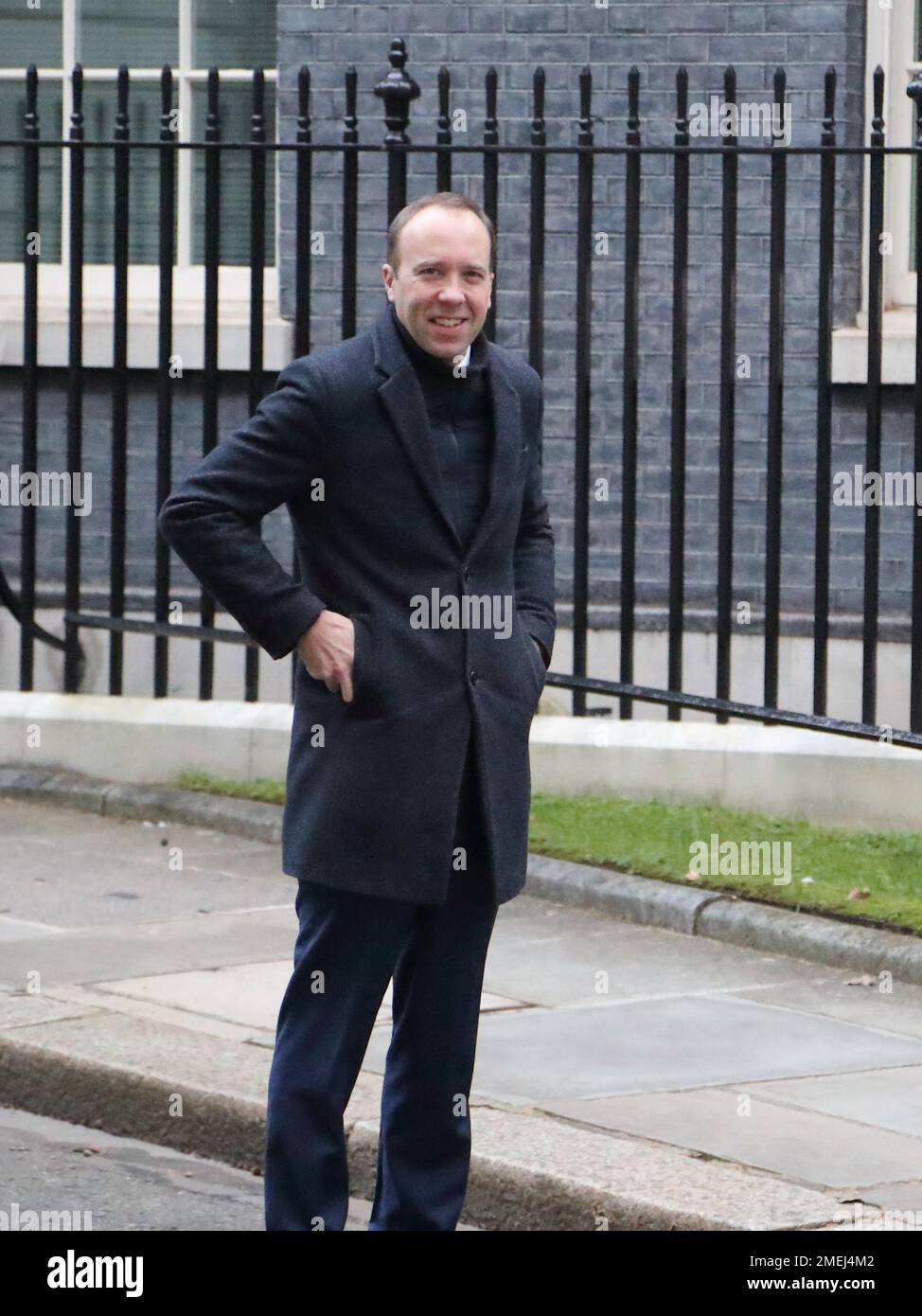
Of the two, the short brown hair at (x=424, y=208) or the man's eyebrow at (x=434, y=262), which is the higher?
the short brown hair at (x=424, y=208)

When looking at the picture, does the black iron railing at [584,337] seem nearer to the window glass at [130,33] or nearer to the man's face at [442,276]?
the window glass at [130,33]

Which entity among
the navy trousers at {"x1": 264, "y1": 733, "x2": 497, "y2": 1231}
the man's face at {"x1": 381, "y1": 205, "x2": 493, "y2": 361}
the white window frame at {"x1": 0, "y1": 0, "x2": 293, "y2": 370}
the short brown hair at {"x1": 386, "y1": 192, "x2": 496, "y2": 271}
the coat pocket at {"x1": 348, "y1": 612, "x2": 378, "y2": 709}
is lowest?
the navy trousers at {"x1": 264, "y1": 733, "x2": 497, "y2": 1231}

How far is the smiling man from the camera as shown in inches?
169

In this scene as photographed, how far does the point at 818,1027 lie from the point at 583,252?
3203 mm

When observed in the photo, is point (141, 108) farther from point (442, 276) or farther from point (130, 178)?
point (442, 276)

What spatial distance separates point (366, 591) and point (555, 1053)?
6.11 ft

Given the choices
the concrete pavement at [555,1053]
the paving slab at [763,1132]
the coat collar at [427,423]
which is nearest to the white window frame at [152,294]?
the concrete pavement at [555,1053]

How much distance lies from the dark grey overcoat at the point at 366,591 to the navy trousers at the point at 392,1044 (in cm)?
6

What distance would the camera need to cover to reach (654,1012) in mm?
6258

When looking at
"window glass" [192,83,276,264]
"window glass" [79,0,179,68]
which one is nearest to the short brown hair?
"window glass" [192,83,276,264]

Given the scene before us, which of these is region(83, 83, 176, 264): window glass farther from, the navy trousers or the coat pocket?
the navy trousers

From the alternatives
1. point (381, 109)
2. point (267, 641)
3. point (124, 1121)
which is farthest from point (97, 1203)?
point (381, 109)

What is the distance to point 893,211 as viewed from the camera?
9711 millimetres

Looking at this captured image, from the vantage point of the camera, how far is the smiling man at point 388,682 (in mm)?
4305
